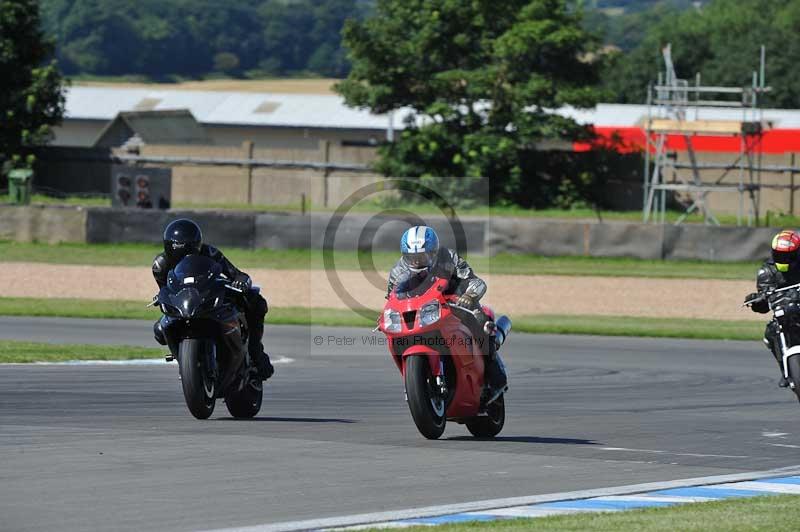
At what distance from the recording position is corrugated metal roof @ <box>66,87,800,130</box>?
75.9 metres

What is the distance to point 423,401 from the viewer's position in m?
11.0

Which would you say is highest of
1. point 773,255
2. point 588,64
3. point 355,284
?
point 588,64

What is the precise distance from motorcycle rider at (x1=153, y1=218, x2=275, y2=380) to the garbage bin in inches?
1283

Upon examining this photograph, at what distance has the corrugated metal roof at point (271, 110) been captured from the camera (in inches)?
2990

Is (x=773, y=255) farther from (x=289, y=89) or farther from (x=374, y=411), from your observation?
(x=289, y=89)

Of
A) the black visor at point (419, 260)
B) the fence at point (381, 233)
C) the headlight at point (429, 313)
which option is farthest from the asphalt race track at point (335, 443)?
the fence at point (381, 233)

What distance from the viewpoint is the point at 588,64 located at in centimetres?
5512

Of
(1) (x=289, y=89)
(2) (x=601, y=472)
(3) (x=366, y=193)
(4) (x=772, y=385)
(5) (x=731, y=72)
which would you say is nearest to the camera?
(2) (x=601, y=472)

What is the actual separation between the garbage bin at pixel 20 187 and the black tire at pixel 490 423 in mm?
34064

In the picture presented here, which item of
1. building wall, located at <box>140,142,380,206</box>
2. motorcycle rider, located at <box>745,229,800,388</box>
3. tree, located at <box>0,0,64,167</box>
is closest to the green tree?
building wall, located at <box>140,142,380,206</box>

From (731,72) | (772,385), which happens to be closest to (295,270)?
(772,385)

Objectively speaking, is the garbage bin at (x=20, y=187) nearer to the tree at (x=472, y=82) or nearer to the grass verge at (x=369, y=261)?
the grass verge at (x=369, y=261)

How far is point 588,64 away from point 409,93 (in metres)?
6.78

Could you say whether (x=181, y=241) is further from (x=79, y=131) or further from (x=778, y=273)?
(x=79, y=131)
